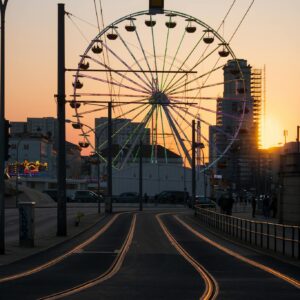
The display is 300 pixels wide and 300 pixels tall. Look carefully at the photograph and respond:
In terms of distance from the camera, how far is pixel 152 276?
18.3 m

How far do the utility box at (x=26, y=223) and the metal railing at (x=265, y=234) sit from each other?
8.29 m

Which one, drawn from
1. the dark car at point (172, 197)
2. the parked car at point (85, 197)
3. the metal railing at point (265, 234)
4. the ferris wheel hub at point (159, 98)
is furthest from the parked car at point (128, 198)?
the metal railing at point (265, 234)

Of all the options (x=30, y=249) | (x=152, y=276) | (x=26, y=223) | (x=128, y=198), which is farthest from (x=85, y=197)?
(x=152, y=276)

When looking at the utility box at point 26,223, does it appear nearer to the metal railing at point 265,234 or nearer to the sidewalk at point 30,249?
the sidewalk at point 30,249

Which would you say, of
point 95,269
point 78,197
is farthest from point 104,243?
point 78,197

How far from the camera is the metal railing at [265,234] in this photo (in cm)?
2397

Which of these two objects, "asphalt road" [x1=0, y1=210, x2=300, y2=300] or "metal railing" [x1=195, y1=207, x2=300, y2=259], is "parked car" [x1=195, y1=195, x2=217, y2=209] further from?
"asphalt road" [x1=0, y1=210, x2=300, y2=300]

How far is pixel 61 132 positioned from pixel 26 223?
9.08 meters

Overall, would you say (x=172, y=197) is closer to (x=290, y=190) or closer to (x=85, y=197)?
(x=85, y=197)

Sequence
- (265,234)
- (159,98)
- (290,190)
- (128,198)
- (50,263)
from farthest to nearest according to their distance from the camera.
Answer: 1. (128,198)
2. (159,98)
3. (290,190)
4. (265,234)
5. (50,263)

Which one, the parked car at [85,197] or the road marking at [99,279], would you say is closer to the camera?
the road marking at [99,279]

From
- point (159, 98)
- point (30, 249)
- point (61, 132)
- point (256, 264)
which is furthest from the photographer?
point (159, 98)

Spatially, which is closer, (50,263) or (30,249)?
(50,263)

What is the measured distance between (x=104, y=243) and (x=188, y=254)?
690cm
